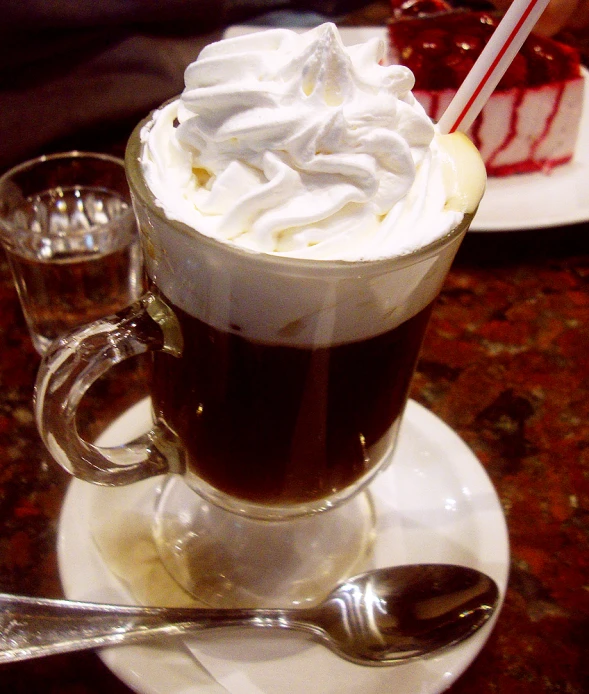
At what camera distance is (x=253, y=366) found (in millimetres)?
561

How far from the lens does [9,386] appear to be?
0.94m

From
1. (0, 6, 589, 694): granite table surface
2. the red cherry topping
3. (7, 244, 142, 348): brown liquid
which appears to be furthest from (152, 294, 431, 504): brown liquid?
the red cherry topping

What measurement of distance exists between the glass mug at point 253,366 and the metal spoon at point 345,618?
0.34 ft

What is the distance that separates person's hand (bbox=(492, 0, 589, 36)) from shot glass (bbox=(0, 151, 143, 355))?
→ 1267 mm

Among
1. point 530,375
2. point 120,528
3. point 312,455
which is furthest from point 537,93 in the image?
point 120,528

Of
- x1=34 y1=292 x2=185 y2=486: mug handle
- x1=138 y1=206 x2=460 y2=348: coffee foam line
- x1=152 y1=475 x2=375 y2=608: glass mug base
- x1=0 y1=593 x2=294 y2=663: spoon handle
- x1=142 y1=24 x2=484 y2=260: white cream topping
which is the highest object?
x1=142 y1=24 x2=484 y2=260: white cream topping

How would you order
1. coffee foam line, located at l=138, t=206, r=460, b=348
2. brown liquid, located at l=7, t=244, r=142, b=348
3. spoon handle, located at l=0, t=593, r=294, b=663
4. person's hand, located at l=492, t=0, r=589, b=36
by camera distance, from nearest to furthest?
1. coffee foam line, located at l=138, t=206, r=460, b=348
2. spoon handle, located at l=0, t=593, r=294, b=663
3. brown liquid, located at l=7, t=244, r=142, b=348
4. person's hand, located at l=492, t=0, r=589, b=36

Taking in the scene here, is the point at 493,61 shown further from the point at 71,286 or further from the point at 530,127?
the point at 530,127

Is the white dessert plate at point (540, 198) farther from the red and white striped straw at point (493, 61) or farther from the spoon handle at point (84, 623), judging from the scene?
the spoon handle at point (84, 623)

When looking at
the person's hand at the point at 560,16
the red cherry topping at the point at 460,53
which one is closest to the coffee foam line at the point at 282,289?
the red cherry topping at the point at 460,53

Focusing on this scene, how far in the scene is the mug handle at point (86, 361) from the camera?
564 mm

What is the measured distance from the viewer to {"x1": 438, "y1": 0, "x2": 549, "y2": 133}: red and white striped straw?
56cm

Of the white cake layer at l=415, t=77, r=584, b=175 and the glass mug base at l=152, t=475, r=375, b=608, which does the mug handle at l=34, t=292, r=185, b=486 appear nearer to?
the glass mug base at l=152, t=475, r=375, b=608

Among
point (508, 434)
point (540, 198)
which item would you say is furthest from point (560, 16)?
point (508, 434)
